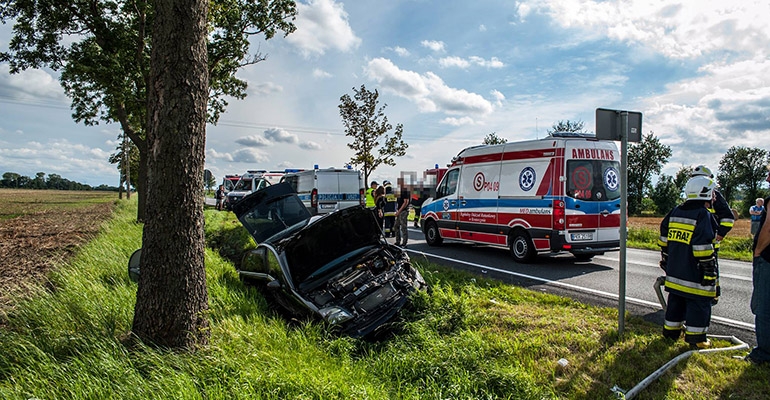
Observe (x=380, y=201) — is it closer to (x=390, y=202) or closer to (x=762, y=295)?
(x=390, y=202)

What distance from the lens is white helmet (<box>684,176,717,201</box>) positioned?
415 centimetres

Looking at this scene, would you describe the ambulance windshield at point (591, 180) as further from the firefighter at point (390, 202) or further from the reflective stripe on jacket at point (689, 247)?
the firefighter at point (390, 202)

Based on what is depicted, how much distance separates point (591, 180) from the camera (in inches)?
334

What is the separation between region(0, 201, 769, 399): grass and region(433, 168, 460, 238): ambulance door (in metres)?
5.64

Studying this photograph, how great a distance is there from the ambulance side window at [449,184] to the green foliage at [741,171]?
73.0 m

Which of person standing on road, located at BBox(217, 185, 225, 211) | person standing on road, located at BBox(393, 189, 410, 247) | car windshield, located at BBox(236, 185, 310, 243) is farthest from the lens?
person standing on road, located at BBox(217, 185, 225, 211)

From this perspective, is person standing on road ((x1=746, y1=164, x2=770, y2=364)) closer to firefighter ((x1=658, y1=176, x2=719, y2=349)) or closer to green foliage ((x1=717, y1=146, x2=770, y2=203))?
firefighter ((x1=658, y1=176, x2=719, y2=349))

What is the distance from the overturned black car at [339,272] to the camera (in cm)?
471

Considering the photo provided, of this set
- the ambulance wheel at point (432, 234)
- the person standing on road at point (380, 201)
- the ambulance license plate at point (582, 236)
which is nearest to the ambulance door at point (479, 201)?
the ambulance wheel at point (432, 234)

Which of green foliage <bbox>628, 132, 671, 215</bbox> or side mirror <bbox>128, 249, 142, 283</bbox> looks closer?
side mirror <bbox>128, 249, 142, 283</bbox>

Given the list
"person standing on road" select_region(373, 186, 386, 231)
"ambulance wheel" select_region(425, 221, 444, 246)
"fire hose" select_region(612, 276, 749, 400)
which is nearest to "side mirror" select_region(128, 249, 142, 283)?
"fire hose" select_region(612, 276, 749, 400)

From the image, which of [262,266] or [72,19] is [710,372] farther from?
[72,19]

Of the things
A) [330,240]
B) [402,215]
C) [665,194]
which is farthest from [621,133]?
[665,194]

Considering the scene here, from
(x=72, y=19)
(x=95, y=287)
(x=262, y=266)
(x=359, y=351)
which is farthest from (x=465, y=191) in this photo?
(x=72, y=19)
